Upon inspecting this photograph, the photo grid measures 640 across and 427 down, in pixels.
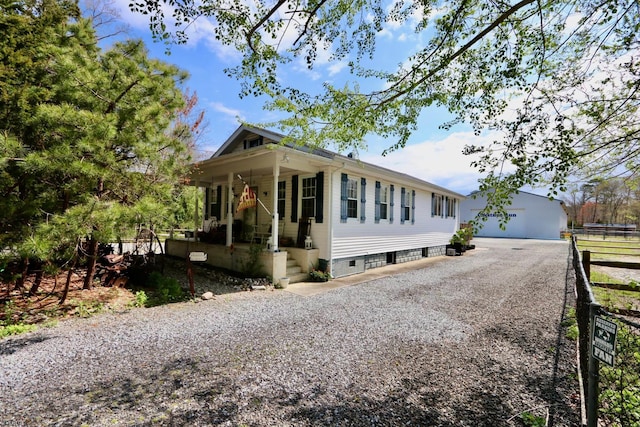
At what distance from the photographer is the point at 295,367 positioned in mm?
3648

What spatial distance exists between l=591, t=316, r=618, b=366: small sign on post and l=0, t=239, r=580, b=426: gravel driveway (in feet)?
3.92

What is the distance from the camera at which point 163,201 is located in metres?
5.85

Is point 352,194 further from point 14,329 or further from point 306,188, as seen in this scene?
point 14,329

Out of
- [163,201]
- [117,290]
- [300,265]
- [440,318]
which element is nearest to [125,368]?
[163,201]

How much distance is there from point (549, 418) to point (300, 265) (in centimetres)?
700

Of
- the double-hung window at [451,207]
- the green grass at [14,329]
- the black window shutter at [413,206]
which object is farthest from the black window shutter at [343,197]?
the double-hung window at [451,207]

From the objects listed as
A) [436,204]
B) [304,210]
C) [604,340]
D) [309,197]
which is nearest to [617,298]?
[604,340]

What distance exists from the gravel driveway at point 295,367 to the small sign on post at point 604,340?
120 centimetres

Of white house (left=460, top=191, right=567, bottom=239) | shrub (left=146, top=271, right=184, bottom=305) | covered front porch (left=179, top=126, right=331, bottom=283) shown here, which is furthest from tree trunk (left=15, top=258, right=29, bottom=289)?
white house (left=460, top=191, right=567, bottom=239)

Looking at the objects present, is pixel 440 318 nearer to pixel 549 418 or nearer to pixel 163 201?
pixel 549 418

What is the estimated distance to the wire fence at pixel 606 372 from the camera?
6.40ft

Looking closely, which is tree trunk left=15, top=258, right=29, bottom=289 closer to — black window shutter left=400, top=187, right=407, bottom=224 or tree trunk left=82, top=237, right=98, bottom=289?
tree trunk left=82, top=237, right=98, bottom=289

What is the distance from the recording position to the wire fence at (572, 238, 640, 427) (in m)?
1.95

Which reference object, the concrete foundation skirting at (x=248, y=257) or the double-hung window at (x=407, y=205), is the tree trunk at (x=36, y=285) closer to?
the concrete foundation skirting at (x=248, y=257)
